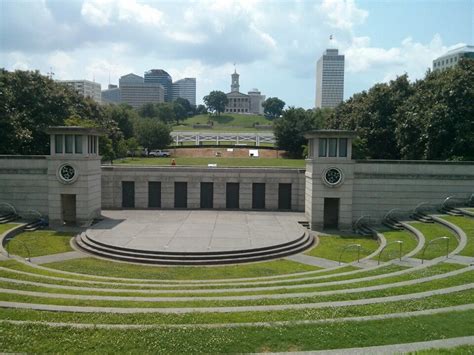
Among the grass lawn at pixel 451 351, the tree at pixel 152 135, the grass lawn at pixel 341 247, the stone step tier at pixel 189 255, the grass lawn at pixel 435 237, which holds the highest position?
the tree at pixel 152 135

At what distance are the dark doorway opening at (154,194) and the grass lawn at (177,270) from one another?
1628 centimetres

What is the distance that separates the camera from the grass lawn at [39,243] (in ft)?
86.6

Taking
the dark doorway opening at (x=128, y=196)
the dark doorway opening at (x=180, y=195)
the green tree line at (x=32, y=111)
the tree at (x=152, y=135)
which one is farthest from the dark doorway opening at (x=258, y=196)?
the tree at (x=152, y=135)

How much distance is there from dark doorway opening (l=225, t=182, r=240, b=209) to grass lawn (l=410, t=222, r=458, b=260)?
1628 centimetres

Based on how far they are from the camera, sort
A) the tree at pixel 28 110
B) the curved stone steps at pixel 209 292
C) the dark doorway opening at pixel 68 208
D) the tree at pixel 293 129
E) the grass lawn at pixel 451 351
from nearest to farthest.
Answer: the grass lawn at pixel 451 351
the curved stone steps at pixel 209 292
the dark doorway opening at pixel 68 208
the tree at pixel 28 110
the tree at pixel 293 129

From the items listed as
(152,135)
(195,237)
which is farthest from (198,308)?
(152,135)

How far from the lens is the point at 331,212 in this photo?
3550 cm

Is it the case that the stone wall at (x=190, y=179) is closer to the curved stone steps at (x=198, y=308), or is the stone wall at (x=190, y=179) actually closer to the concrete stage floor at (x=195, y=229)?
the concrete stage floor at (x=195, y=229)

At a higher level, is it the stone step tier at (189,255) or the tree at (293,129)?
the tree at (293,129)

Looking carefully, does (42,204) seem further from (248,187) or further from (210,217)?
(248,187)

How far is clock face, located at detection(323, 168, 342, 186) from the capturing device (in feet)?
109

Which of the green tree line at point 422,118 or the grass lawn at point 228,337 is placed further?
the green tree line at point 422,118

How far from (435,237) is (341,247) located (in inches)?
227

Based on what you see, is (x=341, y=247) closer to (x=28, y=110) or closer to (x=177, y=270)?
(x=177, y=270)
